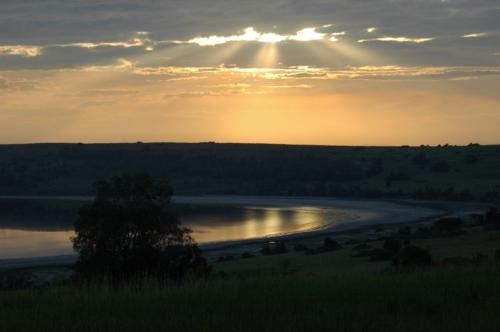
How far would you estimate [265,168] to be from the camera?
145375 millimetres

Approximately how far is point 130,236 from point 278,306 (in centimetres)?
1678

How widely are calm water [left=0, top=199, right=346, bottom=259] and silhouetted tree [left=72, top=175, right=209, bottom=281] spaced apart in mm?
24867

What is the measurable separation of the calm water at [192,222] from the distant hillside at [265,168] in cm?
2310

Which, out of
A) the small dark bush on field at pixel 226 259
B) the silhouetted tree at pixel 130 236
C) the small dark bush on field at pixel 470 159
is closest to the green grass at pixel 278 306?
the silhouetted tree at pixel 130 236

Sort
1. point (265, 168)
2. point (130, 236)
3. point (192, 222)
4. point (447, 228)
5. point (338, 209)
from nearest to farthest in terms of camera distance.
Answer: point (130, 236) < point (447, 228) < point (192, 222) < point (338, 209) < point (265, 168)

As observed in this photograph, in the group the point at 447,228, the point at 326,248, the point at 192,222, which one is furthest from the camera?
the point at 192,222

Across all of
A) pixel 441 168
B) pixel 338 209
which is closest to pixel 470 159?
pixel 441 168

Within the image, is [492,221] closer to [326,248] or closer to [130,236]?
[326,248]

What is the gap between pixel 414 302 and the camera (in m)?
11.6

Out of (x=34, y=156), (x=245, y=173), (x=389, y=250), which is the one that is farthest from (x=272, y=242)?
(x=34, y=156)

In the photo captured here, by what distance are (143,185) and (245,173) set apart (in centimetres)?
11464

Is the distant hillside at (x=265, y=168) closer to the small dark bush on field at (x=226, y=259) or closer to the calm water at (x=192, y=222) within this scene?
the calm water at (x=192, y=222)

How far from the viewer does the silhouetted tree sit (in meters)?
26.8

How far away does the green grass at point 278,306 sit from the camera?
1029cm
